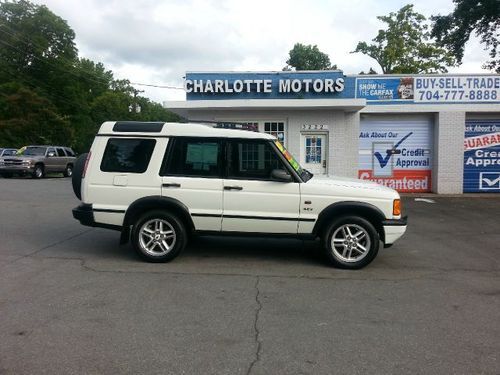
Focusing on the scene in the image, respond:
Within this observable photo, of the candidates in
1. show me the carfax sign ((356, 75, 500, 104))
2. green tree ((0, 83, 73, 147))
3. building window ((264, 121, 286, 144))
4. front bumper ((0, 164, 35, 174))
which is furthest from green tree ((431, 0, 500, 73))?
Answer: green tree ((0, 83, 73, 147))

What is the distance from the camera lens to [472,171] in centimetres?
1670

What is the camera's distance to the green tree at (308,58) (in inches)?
2195

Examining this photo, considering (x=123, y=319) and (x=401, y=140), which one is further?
(x=401, y=140)

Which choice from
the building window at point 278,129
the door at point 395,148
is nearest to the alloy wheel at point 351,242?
the building window at point 278,129

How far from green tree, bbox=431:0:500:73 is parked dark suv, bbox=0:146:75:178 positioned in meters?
21.3

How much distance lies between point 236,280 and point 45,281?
2.39 m

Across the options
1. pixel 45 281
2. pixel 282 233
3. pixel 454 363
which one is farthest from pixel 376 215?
pixel 45 281

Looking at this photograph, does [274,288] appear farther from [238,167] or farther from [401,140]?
[401,140]

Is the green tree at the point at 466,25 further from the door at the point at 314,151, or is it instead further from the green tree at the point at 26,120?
the green tree at the point at 26,120

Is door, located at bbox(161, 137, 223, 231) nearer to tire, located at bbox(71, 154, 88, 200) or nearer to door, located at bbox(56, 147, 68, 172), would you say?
tire, located at bbox(71, 154, 88, 200)

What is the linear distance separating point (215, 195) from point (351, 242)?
2.06m

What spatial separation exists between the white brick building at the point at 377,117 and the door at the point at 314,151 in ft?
0.12

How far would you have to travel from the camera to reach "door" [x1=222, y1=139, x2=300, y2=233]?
21.1 feet

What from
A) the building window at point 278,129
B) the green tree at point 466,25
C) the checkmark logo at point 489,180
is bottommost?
the checkmark logo at point 489,180
